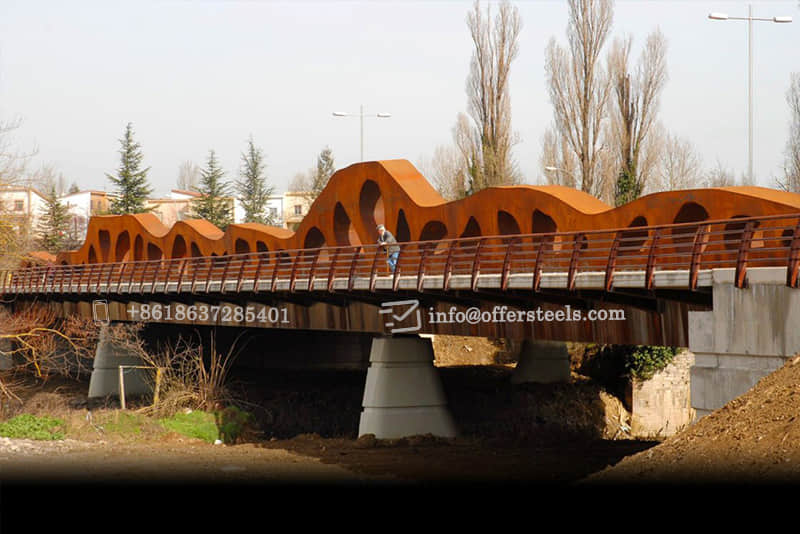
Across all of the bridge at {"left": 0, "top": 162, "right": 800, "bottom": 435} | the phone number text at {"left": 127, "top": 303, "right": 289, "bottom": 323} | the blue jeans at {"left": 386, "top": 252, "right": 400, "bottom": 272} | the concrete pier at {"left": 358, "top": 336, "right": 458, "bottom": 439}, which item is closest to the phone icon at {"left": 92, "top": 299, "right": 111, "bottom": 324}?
the bridge at {"left": 0, "top": 162, "right": 800, "bottom": 435}

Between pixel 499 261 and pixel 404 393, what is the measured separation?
624 cm

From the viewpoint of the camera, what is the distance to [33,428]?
31109mm

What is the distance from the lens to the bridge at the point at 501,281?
18578mm

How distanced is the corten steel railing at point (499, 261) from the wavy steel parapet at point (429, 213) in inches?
18.4

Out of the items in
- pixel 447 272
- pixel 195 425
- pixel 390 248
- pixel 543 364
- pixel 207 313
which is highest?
pixel 390 248

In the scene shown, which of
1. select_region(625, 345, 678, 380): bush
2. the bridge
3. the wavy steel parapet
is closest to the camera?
the bridge

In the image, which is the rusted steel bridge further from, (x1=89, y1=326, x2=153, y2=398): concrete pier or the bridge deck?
(x1=89, y1=326, x2=153, y2=398): concrete pier

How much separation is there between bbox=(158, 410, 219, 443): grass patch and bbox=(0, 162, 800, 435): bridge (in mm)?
3396

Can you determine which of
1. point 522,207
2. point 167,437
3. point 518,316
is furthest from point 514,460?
point 167,437

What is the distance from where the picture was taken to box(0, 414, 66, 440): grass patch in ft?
99.8

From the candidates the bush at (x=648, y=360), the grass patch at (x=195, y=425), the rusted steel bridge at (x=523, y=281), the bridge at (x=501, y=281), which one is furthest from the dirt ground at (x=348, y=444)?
the rusted steel bridge at (x=523, y=281)

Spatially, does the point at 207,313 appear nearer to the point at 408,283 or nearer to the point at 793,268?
the point at 408,283

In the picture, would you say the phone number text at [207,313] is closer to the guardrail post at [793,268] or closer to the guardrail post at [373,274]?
the guardrail post at [373,274]

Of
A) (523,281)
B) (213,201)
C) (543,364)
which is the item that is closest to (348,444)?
(523,281)
